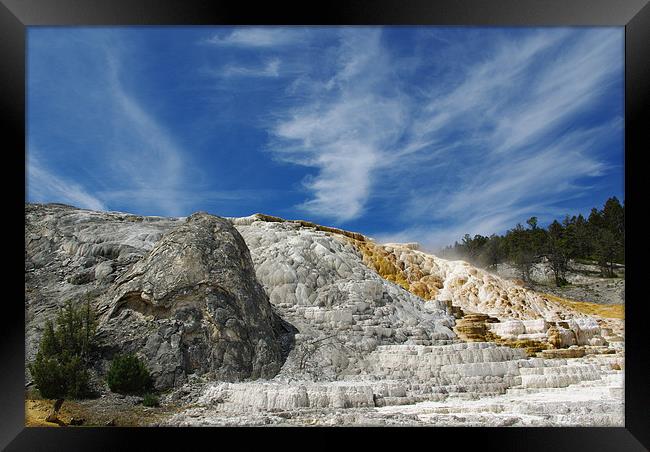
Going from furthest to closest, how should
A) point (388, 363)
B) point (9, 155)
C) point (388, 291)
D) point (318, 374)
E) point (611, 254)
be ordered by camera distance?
point (611, 254) < point (388, 291) < point (388, 363) < point (318, 374) < point (9, 155)

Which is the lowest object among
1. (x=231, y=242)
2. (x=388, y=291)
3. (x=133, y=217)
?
(x=388, y=291)

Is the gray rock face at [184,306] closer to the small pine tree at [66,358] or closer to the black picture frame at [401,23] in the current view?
the small pine tree at [66,358]

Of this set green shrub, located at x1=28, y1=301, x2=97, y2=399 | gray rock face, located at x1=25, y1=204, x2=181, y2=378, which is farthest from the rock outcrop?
green shrub, located at x1=28, y1=301, x2=97, y2=399

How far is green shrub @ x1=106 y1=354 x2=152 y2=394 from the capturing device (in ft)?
31.9

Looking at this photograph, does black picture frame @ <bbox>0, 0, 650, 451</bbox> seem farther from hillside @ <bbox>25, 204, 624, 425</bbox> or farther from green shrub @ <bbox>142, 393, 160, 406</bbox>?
green shrub @ <bbox>142, 393, 160, 406</bbox>

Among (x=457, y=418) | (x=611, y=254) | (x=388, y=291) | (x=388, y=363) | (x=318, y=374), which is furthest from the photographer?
(x=611, y=254)

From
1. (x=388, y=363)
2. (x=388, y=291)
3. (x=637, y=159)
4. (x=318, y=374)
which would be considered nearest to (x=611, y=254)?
(x=388, y=291)

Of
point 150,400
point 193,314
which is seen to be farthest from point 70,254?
point 150,400

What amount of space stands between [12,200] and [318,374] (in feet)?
23.1

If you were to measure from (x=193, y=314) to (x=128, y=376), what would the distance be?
162cm

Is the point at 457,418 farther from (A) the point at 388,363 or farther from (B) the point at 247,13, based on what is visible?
(B) the point at 247,13

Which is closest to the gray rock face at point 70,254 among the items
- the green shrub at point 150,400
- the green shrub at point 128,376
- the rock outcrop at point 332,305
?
the green shrub at point 128,376

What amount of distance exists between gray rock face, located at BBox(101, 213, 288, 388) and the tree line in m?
17.6

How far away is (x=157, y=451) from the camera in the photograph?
256 inches
